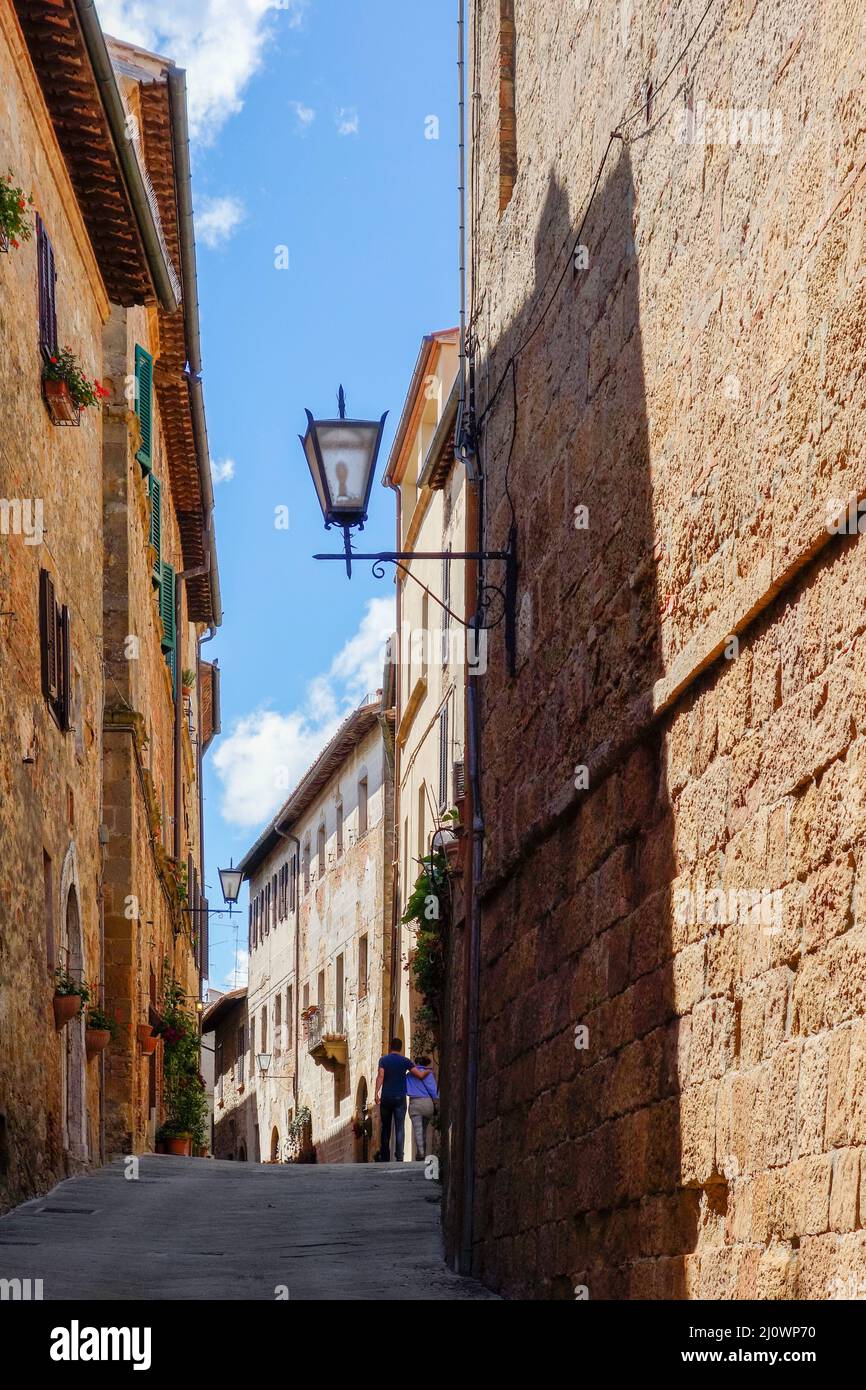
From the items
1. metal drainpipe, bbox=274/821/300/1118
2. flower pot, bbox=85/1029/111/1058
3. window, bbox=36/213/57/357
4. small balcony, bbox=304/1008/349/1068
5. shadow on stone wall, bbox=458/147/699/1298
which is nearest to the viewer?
shadow on stone wall, bbox=458/147/699/1298

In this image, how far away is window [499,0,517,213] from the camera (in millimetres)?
10172

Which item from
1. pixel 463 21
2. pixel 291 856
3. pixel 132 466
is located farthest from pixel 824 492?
pixel 291 856

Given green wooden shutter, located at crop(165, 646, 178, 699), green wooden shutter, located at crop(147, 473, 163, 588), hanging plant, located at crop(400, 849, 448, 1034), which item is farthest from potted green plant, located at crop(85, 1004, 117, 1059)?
green wooden shutter, located at crop(165, 646, 178, 699)

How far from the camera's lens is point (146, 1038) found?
17.5 m

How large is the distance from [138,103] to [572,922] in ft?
45.3

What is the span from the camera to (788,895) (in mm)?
4914

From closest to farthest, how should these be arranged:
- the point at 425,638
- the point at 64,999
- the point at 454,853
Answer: the point at 454,853
the point at 64,999
the point at 425,638

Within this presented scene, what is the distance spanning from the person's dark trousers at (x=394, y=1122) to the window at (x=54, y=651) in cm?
685

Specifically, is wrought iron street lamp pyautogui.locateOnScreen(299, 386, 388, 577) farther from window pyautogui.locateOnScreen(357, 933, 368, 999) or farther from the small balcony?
the small balcony

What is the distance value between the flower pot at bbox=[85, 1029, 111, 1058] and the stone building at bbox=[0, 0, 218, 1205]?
0.08 metres

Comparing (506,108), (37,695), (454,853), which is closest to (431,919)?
(454,853)

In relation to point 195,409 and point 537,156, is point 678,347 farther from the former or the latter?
point 195,409

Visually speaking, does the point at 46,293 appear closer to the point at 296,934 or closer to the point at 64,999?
the point at 64,999

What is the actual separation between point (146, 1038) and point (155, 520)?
226 inches
